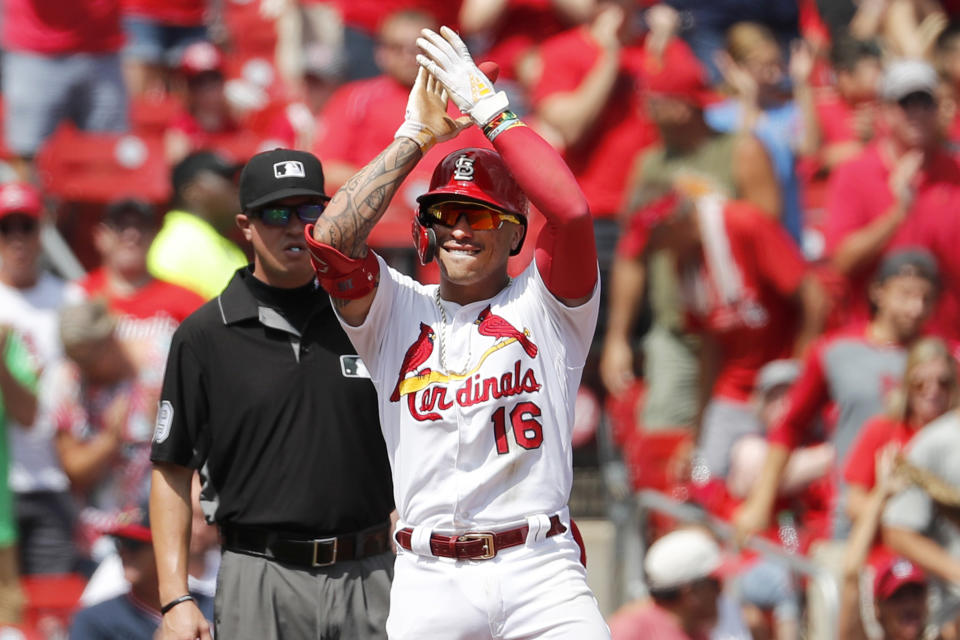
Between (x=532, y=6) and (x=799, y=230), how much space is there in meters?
2.11

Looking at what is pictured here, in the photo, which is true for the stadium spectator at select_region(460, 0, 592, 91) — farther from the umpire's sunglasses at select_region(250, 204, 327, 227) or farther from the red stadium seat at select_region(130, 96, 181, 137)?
the umpire's sunglasses at select_region(250, 204, 327, 227)

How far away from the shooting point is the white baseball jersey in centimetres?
427

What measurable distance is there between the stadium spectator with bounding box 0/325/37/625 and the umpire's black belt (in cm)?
258

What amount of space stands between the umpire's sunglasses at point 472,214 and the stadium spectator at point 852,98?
5.48m

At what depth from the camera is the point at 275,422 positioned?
15.8ft

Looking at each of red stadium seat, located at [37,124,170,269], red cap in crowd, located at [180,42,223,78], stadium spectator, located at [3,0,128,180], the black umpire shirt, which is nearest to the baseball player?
the black umpire shirt

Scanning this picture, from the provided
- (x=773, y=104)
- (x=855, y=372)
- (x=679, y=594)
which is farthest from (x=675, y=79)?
(x=679, y=594)

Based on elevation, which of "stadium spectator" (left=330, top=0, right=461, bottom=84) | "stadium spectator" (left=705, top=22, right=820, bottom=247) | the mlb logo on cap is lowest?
the mlb logo on cap

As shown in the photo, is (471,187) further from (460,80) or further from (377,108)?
(377,108)

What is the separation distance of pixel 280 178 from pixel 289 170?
37 mm

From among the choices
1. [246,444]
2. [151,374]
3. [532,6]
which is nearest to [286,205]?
[246,444]

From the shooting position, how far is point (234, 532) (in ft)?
15.9

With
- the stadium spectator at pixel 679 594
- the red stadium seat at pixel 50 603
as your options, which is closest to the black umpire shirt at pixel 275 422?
the stadium spectator at pixel 679 594

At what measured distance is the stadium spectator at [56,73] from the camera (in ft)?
32.0
